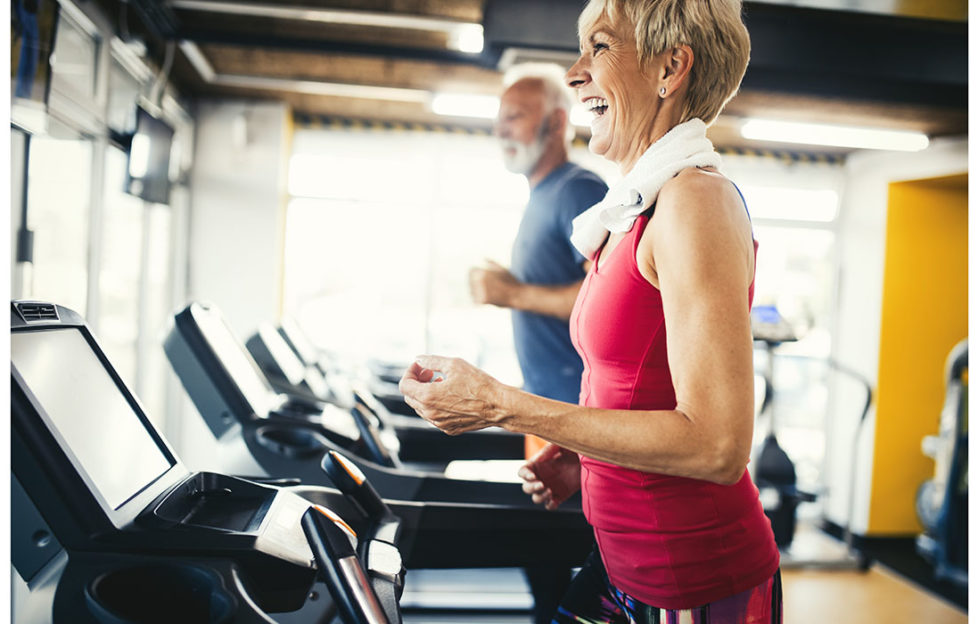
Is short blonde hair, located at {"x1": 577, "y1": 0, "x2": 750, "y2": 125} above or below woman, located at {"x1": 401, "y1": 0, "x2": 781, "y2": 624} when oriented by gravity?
above

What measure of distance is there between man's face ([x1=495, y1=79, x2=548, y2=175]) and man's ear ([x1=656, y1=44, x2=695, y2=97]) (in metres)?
1.34

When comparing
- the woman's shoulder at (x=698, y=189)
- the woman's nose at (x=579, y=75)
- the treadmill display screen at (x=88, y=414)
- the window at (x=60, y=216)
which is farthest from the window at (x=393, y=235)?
the woman's shoulder at (x=698, y=189)

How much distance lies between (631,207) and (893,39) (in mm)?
3110

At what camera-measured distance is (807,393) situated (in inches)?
250

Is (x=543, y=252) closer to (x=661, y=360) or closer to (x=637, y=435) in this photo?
(x=661, y=360)

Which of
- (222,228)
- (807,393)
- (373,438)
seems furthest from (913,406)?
(222,228)

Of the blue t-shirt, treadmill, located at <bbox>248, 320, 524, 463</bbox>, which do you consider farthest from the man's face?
treadmill, located at <bbox>248, 320, 524, 463</bbox>

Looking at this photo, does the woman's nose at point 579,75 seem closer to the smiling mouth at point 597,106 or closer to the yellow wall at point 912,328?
the smiling mouth at point 597,106

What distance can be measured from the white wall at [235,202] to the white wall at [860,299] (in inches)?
169

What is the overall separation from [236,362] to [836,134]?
4106 mm

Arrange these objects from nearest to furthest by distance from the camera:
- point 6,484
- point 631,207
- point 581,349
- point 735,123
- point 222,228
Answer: point 6,484
point 631,207
point 581,349
point 735,123
point 222,228

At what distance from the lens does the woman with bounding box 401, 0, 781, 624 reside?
2.90ft

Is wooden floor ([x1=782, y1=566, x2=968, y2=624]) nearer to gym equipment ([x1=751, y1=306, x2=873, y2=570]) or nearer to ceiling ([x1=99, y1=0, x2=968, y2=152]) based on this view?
gym equipment ([x1=751, y1=306, x2=873, y2=570])

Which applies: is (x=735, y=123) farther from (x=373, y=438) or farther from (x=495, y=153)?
(x=373, y=438)
